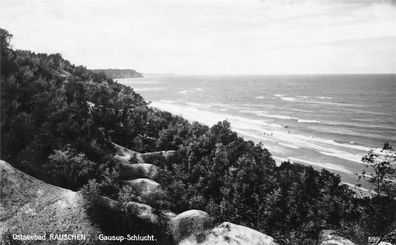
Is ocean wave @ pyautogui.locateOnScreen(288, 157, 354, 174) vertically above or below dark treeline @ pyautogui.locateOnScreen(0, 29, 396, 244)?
below

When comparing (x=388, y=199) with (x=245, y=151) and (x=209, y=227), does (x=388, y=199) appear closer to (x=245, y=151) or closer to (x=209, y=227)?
(x=245, y=151)

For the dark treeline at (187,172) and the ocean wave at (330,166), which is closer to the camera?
the dark treeline at (187,172)

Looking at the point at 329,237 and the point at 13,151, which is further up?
the point at 13,151

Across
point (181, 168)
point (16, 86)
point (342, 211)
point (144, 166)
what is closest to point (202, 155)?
point (181, 168)

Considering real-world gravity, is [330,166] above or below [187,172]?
below

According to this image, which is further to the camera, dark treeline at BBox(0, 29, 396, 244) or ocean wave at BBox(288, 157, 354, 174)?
ocean wave at BBox(288, 157, 354, 174)

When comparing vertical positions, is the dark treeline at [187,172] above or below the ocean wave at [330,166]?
above

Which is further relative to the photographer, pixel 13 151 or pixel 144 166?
pixel 144 166

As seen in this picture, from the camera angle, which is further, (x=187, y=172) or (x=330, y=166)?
(x=330, y=166)
